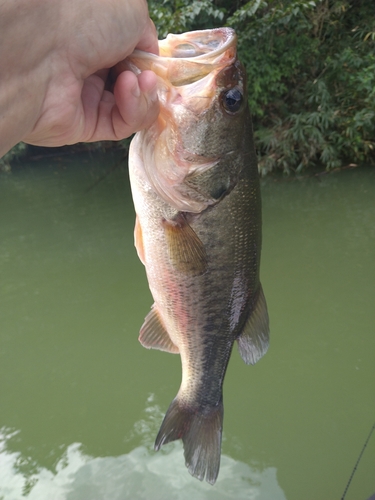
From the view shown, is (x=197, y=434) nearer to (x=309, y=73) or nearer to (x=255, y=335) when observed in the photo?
(x=255, y=335)

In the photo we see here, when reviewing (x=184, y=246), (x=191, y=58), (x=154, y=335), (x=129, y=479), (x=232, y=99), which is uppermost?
(x=191, y=58)

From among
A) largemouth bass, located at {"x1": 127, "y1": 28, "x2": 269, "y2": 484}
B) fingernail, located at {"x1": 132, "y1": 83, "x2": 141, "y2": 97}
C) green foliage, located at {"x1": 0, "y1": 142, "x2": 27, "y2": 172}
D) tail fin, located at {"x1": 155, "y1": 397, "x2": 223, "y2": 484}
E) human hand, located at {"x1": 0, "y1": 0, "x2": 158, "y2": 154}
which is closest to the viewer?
human hand, located at {"x1": 0, "y1": 0, "x2": 158, "y2": 154}

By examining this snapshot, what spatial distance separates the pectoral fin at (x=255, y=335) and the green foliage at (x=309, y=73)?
5668mm

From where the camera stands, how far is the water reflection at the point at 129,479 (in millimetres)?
2137

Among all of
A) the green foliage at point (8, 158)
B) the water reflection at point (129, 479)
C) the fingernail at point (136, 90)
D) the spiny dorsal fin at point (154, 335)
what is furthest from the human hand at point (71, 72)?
the green foliage at point (8, 158)

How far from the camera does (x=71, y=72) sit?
93 cm

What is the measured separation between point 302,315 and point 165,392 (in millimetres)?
1288

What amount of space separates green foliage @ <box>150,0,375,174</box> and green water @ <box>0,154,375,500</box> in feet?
6.78

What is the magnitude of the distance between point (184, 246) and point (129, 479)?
1626 mm

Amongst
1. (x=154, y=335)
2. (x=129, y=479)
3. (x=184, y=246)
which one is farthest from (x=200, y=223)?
(x=129, y=479)

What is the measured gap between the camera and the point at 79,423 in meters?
2.61

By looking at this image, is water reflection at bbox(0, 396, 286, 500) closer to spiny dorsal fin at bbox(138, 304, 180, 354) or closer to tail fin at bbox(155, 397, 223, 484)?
tail fin at bbox(155, 397, 223, 484)

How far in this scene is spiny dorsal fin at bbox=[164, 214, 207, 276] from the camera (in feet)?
4.00

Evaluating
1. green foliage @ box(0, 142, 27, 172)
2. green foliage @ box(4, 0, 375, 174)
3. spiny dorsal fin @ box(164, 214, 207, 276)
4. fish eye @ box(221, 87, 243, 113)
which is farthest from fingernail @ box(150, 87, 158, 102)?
green foliage @ box(0, 142, 27, 172)
